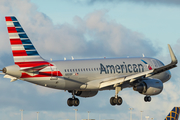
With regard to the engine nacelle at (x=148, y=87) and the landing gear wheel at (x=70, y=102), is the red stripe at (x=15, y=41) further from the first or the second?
the engine nacelle at (x=148, y=87)

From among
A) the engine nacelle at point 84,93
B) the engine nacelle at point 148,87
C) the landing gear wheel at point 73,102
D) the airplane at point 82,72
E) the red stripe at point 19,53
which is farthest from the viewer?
the engine nacelle at point 84,93

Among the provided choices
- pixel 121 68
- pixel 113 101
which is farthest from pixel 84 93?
pixel 121 68

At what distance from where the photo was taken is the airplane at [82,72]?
2277 inches

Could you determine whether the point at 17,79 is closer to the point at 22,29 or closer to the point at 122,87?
the point at 22,29

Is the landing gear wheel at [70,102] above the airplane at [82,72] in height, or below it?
below

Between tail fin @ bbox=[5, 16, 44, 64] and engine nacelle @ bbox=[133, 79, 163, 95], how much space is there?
15.6m

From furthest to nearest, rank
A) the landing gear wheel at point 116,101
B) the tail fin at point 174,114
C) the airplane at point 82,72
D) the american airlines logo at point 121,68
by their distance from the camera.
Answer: the tail fin at point 174,114, the american airlines logo at point 121,68, the landing gear wheel at point 116,101, the airplane at point 82,72

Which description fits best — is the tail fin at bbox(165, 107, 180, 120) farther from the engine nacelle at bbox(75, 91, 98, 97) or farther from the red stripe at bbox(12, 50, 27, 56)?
the red stripe at bbox(12, 50, 27, 56)

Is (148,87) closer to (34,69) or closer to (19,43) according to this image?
(34,69)

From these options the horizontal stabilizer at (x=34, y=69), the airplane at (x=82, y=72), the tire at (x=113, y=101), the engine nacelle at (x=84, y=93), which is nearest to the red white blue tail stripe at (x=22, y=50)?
the airplane at (x=82, y=72)

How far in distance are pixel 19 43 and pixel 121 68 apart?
16380 millimetres

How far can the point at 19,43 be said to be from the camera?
191 ft

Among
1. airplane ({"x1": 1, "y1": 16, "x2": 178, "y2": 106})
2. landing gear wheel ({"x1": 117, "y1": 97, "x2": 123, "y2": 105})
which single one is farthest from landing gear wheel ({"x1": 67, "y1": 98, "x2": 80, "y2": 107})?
landing gear wheel ({"x1": 117, "y1": 97, "x2": 123, "y2": 105})

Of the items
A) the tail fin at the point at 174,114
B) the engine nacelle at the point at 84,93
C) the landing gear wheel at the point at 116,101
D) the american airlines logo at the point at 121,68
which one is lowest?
the landing gear wheel at the point at 116,101
